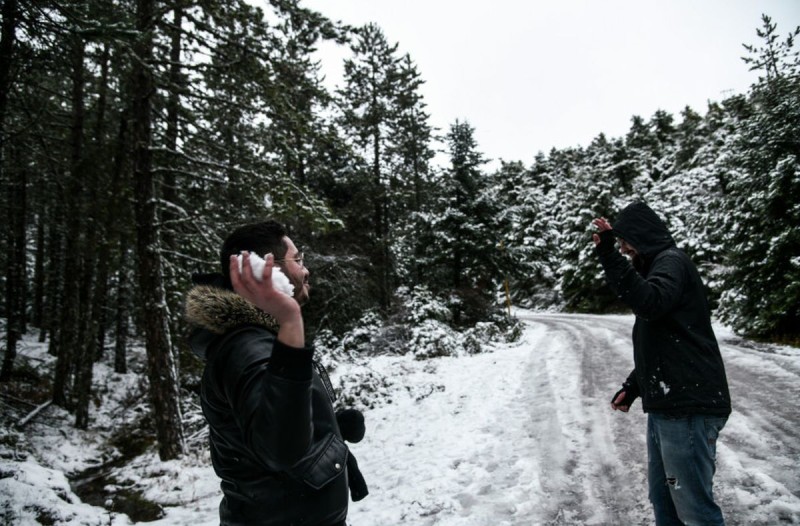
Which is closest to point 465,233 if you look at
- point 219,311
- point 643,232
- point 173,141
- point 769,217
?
point 769,217

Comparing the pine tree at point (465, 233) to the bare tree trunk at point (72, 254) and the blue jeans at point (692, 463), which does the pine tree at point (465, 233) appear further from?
the blue jeans at point (692, 463)

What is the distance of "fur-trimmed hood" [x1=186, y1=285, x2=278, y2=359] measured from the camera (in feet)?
5.33

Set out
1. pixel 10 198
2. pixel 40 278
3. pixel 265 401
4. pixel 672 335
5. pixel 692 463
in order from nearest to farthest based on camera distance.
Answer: pixel 265 401, pixel 692 463, pixel 672 335, pixel 10 198, pixel 40 278

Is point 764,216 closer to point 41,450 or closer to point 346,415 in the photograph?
point 346,415

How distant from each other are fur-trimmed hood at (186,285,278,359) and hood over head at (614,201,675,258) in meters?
2.63

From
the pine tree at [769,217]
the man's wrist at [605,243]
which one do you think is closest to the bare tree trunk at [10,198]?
the man's wrist at [605,243]

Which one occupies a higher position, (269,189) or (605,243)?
(269,189)

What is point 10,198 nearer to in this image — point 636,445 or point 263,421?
point 263,421

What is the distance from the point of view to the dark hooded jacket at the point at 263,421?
1.25 meters

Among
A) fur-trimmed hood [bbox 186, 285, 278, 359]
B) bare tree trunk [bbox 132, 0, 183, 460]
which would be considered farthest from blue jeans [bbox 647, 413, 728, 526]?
bare tree trunk [bbox 132, 0, 183, 460]

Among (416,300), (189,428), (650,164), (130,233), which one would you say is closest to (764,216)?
(416,300)

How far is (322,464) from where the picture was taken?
1.45 metres

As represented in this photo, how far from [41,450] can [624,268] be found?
11.8m

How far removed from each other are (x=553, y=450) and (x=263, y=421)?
543 cm
